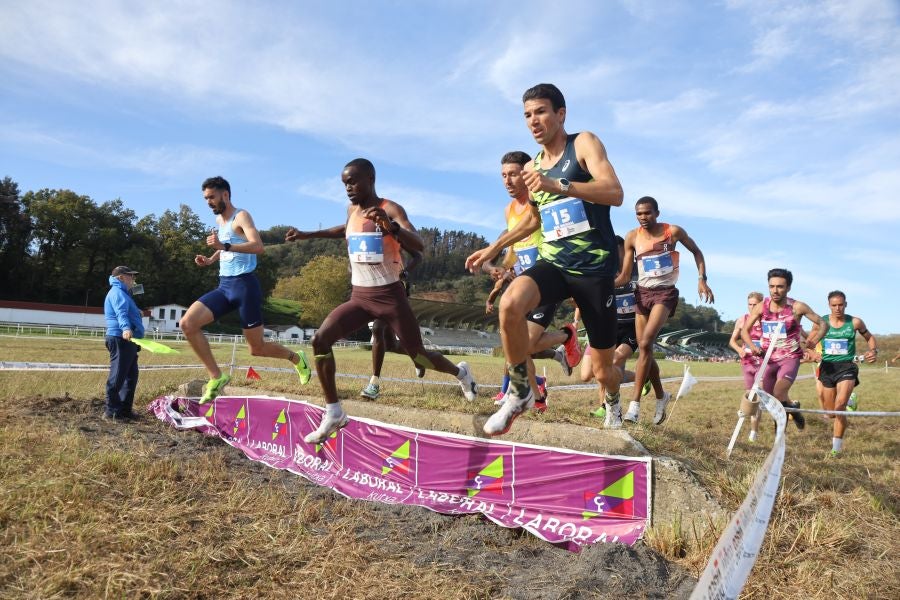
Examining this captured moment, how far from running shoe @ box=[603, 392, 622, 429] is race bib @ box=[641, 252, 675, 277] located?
6.79 feet

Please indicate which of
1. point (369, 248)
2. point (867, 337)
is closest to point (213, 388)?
point (369, 248)

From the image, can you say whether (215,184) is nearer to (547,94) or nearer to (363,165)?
(363,165)

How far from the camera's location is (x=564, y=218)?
4164 mm

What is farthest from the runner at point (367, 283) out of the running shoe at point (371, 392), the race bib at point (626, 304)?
the race bib at point (626, 304)

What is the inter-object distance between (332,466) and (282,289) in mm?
90727

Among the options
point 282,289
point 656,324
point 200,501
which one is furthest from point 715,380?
point 282,289

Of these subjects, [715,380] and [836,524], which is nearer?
[836,524]

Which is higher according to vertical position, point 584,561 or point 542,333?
point 542,333

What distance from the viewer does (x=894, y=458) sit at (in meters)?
6.71

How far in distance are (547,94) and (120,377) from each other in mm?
6530

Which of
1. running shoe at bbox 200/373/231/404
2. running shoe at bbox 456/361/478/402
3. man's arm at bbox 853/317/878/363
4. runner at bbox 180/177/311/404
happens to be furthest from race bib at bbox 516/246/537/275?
man's arm at bbox 853/317/878/363

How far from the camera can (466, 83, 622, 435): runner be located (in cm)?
397

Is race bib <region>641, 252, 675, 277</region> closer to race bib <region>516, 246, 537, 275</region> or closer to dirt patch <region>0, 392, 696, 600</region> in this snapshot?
race bib <region>516, 246, 537, 275</region>

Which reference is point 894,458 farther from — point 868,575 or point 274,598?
point 274,598
